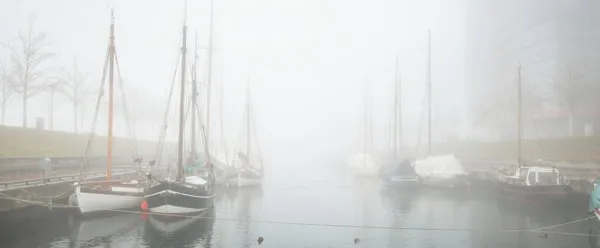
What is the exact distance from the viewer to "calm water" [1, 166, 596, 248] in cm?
2656

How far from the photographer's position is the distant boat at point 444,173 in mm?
58250

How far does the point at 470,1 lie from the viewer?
523 ft

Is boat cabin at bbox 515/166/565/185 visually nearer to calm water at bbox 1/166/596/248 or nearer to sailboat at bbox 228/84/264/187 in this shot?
calm water at bbox 1/166/596/248

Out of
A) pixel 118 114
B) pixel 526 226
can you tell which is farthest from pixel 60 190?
pixel 118 114

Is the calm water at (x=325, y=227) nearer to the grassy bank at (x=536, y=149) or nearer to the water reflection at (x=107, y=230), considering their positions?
the water reflection at (x=107, y=230)

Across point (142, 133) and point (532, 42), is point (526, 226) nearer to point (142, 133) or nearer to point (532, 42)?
point (142, 133)

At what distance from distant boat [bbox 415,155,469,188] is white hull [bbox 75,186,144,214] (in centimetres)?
3584

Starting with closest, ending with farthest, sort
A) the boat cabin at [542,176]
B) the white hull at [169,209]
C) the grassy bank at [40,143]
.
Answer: the white hull at [169,209]
the grassy bank at [40,143]
the boat cabin at [542,176]

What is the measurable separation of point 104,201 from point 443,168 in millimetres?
39434

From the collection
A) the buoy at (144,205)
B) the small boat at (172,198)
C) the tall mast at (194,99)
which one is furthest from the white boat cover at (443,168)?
the buoy at (144,205)

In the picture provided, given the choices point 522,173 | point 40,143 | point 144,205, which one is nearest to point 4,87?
point 40,143

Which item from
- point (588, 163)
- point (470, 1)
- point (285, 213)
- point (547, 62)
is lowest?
point (285, 213)

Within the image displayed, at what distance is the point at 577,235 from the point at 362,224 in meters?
12.6

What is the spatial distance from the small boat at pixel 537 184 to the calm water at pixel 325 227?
3.39 ft
